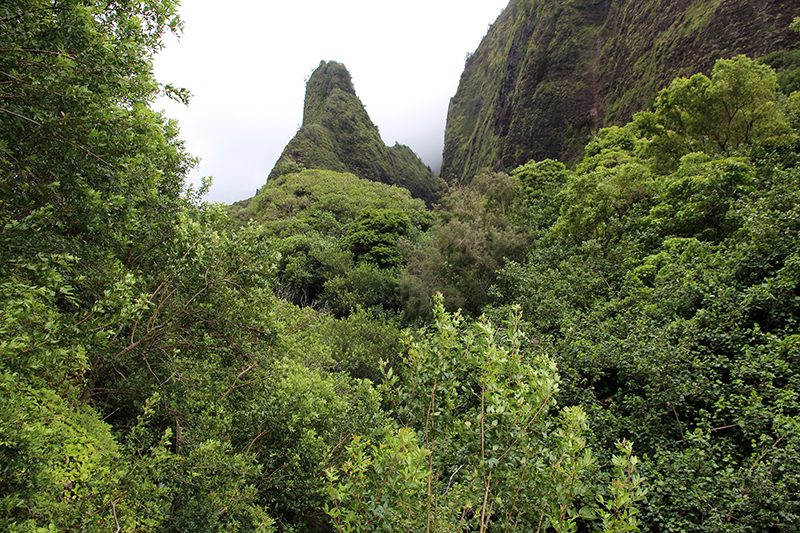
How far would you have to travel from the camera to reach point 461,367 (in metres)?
3.84

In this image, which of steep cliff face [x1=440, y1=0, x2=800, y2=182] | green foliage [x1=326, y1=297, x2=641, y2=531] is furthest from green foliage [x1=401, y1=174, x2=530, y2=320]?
green foliage [x1=326, y1=297, x2=641, y2=531]

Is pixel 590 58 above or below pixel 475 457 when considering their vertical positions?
above

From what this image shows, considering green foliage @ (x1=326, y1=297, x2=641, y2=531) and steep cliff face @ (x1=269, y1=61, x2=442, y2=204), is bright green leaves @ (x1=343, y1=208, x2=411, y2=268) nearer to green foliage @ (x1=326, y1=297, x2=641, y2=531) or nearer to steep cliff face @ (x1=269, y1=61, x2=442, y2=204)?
green foliage @ (x1=326, y1=297, x2=641, y2=531)

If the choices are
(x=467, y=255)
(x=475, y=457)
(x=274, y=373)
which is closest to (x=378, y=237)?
(x=467, y=255)

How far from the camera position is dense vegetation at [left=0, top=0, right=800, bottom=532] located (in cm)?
313

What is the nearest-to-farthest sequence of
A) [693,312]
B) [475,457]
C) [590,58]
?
[475,457] < [693,312] < [590,58]

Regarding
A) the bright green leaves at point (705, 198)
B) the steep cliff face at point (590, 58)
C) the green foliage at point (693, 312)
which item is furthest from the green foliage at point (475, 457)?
the steep cliff face at point (590, 58)

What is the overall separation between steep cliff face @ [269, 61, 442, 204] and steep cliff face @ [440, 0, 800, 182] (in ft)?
55.0

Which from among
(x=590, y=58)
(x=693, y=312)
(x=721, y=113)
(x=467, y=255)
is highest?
(x=590, y=58)

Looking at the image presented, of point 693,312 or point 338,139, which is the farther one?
point 338,139

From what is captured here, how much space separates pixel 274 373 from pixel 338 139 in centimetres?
6405

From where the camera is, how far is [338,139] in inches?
2525

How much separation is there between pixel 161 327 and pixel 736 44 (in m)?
35.1

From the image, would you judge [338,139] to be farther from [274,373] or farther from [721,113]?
[274,373]
